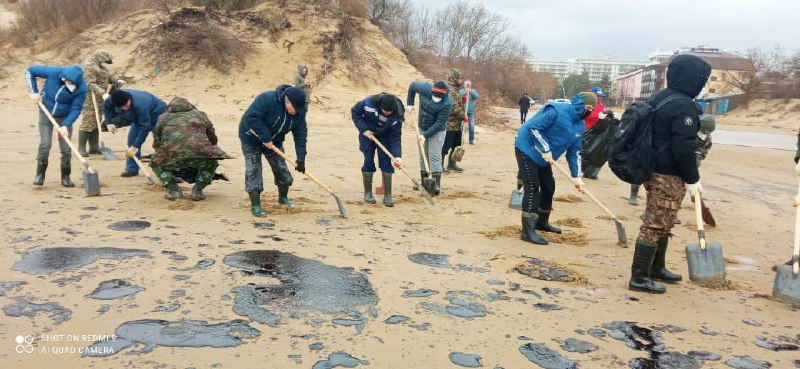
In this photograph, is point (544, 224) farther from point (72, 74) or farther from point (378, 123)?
point (72, 74)

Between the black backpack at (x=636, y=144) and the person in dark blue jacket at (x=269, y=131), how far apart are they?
2.90 metres

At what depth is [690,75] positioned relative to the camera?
3822mm

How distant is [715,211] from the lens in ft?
25.7

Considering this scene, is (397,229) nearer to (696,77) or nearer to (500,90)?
(696,77)

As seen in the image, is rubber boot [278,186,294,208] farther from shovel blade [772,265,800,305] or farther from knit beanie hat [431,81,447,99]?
shovel blade [772,265,800,305]

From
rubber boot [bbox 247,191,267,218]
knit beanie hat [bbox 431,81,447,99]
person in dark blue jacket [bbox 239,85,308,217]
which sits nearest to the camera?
person in dark blue jacket [bbox 239,85,308,217]

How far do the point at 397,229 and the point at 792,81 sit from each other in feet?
156

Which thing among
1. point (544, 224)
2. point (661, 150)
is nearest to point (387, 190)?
point (544, 224)

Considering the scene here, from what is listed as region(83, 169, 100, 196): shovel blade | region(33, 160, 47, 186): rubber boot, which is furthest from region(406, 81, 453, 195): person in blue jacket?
region(33, 160, 47, 186): rubber boot

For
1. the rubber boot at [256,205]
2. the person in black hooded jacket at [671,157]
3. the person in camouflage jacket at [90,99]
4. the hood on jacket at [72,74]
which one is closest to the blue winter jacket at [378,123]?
the rubber boot at [256,205]

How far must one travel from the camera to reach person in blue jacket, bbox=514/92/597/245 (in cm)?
512

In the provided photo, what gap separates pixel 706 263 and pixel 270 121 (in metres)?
4.10

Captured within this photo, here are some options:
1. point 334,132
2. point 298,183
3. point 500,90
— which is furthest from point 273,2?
point 500,90

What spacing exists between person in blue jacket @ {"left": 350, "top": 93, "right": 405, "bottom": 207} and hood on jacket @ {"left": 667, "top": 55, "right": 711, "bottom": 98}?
3.06 m
